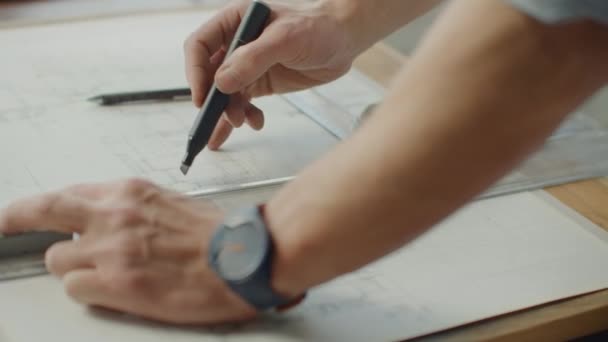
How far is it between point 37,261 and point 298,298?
240 millimetres

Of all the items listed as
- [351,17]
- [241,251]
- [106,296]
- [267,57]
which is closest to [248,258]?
[241,251]

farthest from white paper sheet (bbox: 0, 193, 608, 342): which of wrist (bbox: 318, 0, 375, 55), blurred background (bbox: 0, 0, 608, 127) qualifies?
blurred background (bbox: 0, 0, 608, 127)

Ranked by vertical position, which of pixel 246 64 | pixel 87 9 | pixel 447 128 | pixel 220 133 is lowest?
pixel 87 9

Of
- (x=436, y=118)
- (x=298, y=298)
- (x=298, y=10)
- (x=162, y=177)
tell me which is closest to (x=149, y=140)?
(x=162, y=177)

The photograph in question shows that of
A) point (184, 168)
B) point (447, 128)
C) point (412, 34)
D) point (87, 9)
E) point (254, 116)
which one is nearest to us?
point (447, 128)

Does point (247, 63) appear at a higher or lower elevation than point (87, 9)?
higher

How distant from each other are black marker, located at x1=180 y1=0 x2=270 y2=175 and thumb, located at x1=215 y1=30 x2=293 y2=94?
0.02m

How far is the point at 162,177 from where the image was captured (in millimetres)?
883

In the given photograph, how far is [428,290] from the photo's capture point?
2.37 feet

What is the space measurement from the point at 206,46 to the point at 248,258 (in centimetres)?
44

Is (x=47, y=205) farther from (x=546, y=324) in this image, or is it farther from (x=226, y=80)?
(x=546, y=324)

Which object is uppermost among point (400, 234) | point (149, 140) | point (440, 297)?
point (400, 234)

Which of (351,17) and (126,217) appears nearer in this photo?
(126,217)

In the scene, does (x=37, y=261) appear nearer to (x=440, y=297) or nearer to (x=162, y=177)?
(x=162, y=177)
